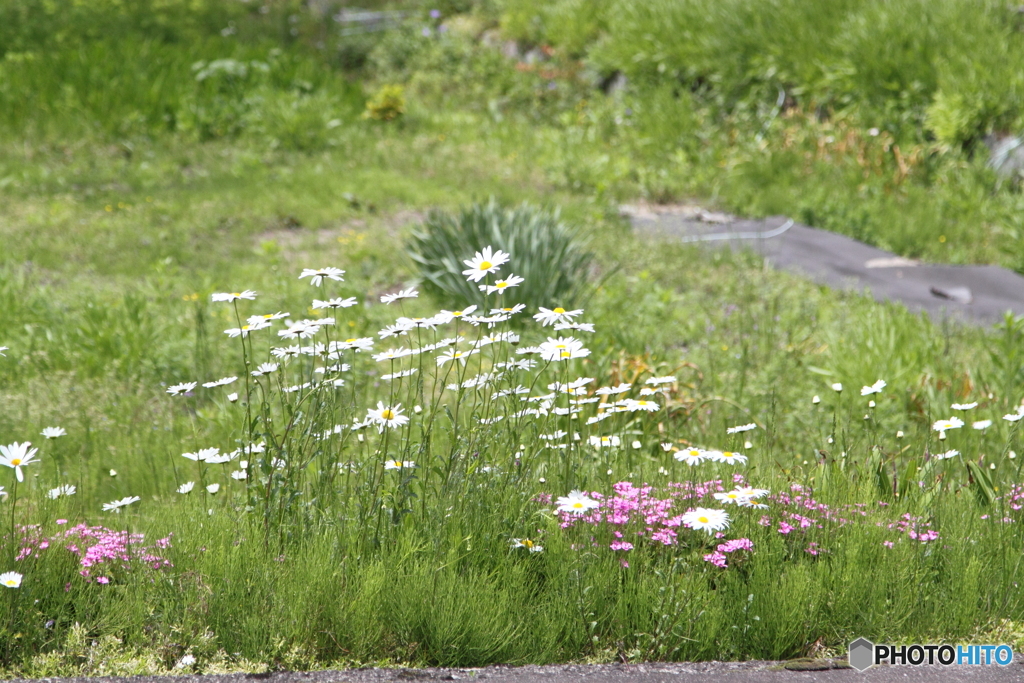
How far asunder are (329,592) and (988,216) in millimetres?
7326

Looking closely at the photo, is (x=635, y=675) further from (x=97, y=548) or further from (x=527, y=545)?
(x=97, y=548)

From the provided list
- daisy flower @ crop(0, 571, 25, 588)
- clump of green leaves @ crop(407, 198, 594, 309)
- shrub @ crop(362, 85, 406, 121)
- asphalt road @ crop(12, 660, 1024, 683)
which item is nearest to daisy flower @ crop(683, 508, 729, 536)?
asphalt road @ crop(12, 660, 1024, 683)

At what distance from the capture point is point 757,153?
9258 millimetres

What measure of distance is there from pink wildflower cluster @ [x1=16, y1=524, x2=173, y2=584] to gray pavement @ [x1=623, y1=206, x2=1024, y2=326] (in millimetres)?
5087

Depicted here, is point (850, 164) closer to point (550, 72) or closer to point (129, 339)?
point (550, 72)

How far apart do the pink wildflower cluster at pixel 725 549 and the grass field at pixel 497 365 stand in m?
0.01

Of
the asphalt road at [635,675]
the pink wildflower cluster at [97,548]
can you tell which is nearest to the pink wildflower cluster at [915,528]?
the asphalt road at [635,675]

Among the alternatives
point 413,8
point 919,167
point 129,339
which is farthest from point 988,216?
point 413,8

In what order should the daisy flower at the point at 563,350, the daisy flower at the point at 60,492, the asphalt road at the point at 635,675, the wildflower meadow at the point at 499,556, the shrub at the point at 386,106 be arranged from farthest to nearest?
the shrub at the point at 386,106, the daisy flower at the point at 60,492, the daisy flower at the point at 563,350, the wildflower meadow at the point at 499,556, the asphalt road at the point at 635,675

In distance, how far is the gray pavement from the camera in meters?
6.27

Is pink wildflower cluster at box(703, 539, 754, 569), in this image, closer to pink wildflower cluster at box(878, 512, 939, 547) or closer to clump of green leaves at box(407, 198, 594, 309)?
pink wildflower cluster at box(878, 512, 939, 547)

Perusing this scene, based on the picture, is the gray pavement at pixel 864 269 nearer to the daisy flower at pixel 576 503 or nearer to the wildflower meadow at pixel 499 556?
the wildflower meadow at pixel 499 556

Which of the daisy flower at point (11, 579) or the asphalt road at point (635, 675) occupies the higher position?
the daisy flower at point (11, 579)

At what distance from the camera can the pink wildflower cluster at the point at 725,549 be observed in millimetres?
2395
